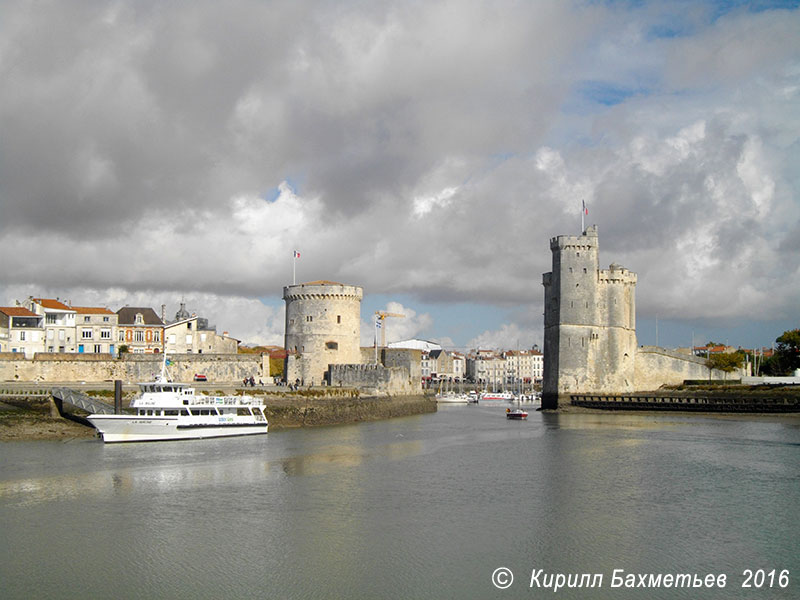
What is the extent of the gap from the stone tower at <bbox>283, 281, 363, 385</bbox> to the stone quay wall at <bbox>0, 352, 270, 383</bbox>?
112 inches

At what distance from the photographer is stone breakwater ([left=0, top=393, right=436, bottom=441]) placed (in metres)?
27.7

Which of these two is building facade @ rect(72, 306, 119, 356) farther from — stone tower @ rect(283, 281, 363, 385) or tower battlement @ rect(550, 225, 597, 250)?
tower battlement @ rect(550, 225, 597, 250)

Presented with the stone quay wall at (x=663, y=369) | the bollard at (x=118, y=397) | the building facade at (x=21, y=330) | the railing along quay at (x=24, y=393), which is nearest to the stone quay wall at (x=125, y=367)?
the railing along quay at (x=24, y=393)

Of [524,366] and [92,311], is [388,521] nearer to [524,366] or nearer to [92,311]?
[92,311]

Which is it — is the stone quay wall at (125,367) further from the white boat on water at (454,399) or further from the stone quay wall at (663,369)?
the white boat on water at (454,399)

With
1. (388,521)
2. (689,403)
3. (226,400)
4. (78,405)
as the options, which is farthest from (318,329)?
(388,521)

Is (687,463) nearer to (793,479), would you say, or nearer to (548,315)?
(793,479)

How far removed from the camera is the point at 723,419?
42875 mm

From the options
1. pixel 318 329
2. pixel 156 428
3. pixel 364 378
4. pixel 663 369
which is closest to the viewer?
pixel 156 428

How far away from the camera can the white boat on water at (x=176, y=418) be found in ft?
89.4

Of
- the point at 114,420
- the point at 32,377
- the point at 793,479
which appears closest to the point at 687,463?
the point at 793,479

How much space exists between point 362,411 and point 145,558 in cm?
2816

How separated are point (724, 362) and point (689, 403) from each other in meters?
11.7

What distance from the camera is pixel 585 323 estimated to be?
53.5 metres
